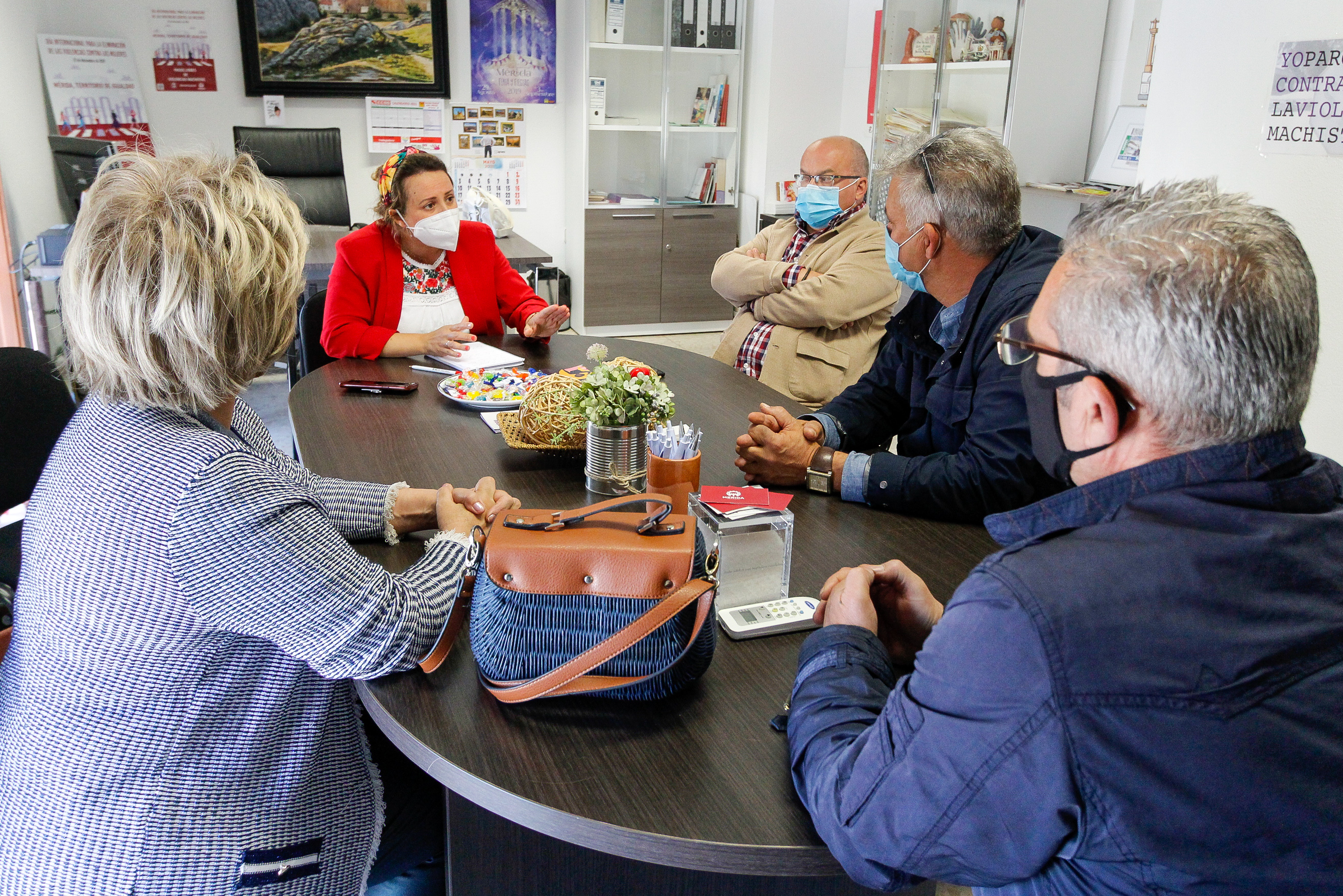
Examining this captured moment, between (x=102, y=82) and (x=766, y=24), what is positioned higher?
(x=766, y=24)

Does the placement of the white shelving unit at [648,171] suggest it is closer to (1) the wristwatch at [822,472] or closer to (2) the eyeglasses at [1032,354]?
(1) the wristwatch at [822,472]

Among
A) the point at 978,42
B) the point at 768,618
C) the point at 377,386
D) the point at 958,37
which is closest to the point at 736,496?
the point at 768,618

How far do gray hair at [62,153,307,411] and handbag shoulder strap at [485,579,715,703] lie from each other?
507 millimetres

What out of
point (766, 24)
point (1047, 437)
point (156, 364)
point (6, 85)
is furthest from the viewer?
point (766, 24)

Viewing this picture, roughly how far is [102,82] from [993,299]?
5260 mm

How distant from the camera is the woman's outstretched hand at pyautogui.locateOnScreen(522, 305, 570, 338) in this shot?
2.70 m

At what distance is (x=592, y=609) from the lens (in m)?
1.04

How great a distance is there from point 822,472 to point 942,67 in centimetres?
353

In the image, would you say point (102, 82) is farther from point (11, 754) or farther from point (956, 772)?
point (956, 772)

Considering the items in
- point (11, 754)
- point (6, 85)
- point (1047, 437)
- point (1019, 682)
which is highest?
point (6, 85)

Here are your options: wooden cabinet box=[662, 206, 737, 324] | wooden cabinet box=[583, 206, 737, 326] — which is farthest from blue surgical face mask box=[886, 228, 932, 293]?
wooden cabinet box=[662, 206, 737, 324]

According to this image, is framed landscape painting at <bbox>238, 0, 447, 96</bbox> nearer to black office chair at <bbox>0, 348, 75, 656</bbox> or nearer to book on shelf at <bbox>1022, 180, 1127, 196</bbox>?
book on shelf at <bbox>1022, 180, 1127, 196</bbox>

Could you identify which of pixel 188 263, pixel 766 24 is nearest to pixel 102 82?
pixel 766 24

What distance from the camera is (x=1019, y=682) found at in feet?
2.43
